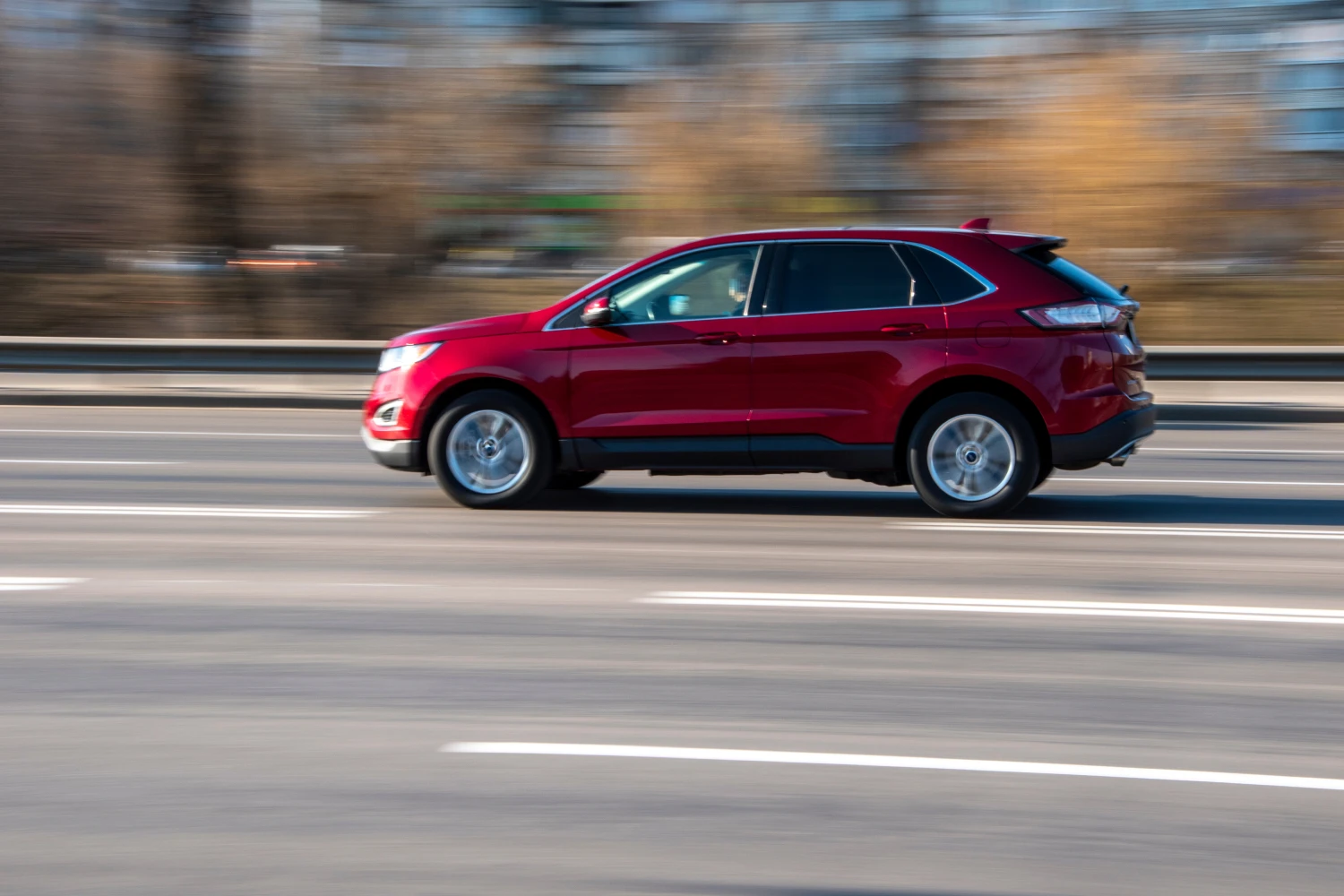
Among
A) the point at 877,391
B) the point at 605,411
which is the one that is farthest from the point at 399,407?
the point at 877,391

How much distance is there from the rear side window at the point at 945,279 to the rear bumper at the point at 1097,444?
914 mm

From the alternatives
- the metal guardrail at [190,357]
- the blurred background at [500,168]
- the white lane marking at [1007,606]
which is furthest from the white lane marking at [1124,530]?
the blurred background at [500,168]

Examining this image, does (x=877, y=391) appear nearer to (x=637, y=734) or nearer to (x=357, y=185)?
(x=637, y=734)

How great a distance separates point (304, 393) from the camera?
1770cm

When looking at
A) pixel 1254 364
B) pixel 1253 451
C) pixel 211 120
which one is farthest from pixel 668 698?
pixel 211 120

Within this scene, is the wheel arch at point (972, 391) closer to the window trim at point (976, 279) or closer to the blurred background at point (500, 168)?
the window trim at point (976, 279)

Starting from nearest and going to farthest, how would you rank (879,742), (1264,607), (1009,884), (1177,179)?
1. (1009,884)
2. (879,742)
3. (1264,607)
4. (1177,179)

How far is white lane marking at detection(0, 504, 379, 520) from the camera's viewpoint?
9.34m

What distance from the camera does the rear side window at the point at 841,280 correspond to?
9.08 metres

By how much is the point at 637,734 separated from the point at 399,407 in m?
4.92

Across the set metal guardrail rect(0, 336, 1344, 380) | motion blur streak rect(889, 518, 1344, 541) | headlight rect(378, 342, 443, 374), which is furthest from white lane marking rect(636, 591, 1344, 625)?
metal guardrail rect(0, 336, 1344, 380)

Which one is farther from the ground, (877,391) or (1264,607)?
(877,391)

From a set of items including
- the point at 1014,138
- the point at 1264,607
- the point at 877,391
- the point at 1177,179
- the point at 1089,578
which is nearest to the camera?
the point at 1264,607

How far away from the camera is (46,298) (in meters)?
25.5
